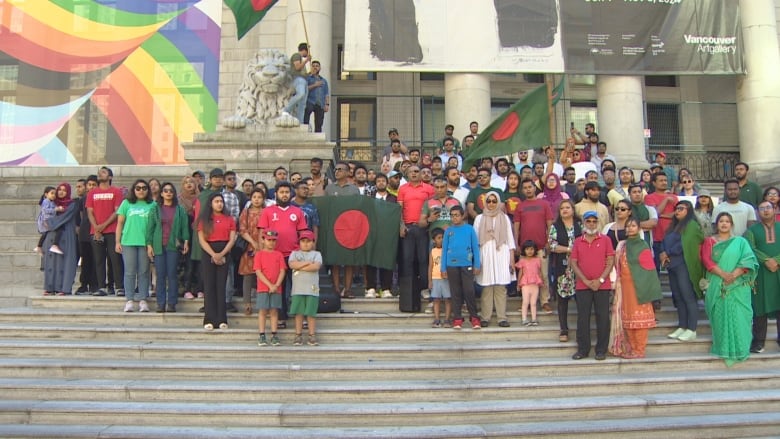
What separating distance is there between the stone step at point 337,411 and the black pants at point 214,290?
5.78 feet

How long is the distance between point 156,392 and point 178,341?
4.52 feet

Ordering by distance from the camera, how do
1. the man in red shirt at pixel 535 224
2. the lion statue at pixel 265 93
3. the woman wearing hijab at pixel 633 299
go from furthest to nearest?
1. the lion statue at pixel 265 93
2. the man in red shirt at pixel 535 224
3. the woman wearing hijab at pixel 633 299

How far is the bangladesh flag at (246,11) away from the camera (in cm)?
1233

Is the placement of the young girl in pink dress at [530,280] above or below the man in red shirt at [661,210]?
below

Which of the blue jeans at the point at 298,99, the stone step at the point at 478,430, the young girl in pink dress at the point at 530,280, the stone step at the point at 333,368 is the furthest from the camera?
the blue jeans at the point at 298,99

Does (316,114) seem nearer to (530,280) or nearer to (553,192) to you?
(553,192)

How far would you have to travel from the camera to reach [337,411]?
6352 millimetres

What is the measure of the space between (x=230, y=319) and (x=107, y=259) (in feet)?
8.79

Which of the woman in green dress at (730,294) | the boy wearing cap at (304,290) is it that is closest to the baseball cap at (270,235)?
the boy wearing cap at (304,290)

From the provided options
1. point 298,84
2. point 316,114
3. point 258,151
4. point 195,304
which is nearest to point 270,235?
point 195,304

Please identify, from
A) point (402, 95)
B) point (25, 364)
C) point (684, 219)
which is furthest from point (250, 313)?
point (402, 95)

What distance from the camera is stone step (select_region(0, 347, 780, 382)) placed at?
716cm

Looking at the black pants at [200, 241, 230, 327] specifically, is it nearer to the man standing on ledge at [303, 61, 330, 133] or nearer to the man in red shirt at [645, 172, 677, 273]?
the man in red shirt at [645, 172, 677, 273]

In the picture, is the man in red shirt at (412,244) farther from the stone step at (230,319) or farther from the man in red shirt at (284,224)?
the man in red shirt at (284,224)
